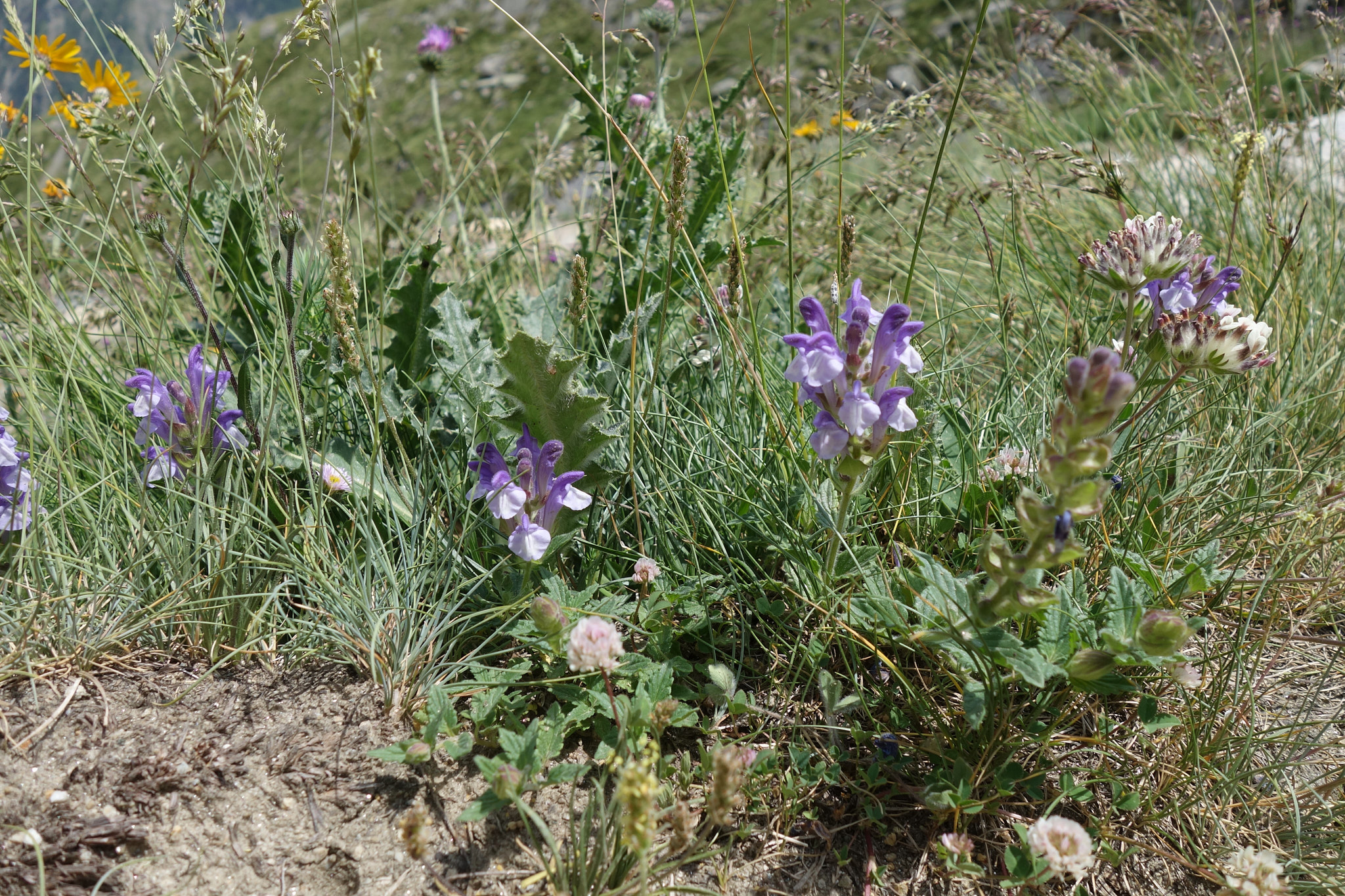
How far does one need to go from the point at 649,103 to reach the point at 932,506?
1.89 metres

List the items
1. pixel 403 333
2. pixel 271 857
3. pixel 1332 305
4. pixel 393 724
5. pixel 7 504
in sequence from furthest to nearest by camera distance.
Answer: pixel 1332 305 < pixel 403 333 < pixel 7 504 < pixel 393 724 < pixel 271 857

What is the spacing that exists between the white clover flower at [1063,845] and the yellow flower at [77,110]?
1.89 m

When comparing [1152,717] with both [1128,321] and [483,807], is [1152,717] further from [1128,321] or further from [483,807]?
[483,807]

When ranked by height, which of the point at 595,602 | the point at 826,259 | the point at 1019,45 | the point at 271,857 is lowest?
the point at 271,857

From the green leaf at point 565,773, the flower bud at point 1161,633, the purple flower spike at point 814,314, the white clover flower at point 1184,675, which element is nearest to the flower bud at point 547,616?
the green leaf at point 565,773

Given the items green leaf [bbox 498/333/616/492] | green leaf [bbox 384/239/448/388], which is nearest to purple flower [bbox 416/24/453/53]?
green leaf [bbox 384/239/448/388]

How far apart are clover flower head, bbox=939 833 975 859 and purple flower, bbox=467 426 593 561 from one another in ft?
2.67

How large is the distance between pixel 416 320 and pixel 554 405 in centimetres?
59

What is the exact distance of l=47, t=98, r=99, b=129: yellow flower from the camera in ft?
5.05

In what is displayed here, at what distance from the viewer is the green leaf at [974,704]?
123cm

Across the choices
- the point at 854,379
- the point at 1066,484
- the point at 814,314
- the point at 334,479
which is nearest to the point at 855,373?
the point at 854,379

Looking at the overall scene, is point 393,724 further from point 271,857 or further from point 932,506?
point 932,506

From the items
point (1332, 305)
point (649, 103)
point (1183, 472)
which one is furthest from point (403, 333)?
point (1332, 305)

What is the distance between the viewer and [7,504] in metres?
1.59
